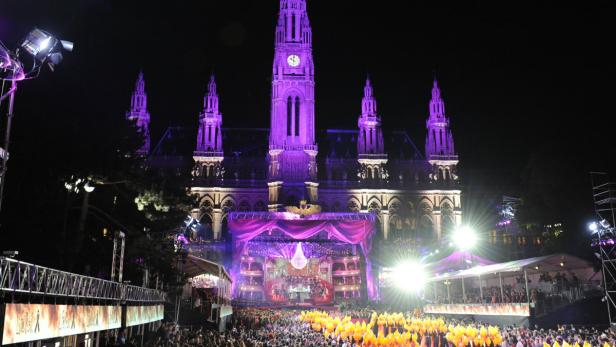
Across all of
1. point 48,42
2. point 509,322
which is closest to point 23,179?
point 48,42

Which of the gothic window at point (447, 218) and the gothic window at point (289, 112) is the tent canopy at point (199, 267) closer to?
the gothic window at point (289, 112)

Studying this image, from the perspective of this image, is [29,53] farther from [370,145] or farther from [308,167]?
[370,145]

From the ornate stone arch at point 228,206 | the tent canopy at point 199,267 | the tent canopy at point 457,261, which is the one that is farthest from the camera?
the ornate stone arch at point 228,206

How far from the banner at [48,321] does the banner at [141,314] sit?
2667 mm

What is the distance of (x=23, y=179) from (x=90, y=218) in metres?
6.04

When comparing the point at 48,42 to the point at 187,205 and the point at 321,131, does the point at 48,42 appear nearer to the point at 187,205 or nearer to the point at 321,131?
the point at 187,205

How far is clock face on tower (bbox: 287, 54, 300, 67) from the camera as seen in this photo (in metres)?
81.1

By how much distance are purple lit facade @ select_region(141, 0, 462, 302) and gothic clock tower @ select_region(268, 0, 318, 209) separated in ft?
0.48

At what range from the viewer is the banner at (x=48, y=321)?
476 inches

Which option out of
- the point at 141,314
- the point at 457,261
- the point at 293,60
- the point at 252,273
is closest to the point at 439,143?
the point at 293,60

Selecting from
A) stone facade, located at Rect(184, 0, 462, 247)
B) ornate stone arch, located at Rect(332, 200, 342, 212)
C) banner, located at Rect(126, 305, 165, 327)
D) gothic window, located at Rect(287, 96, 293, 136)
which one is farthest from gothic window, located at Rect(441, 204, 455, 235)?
banner, located at Rect(126, 305, 165, 327)

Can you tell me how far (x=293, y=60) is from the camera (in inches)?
3199

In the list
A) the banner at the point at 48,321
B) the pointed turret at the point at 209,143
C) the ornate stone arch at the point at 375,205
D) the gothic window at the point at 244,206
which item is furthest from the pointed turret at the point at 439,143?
the banner at the point at 48,321

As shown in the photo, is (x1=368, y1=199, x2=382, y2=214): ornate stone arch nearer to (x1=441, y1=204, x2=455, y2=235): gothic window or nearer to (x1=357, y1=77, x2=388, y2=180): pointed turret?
(x1=357, y1=77, x2=388, y2=180): pointed turret
